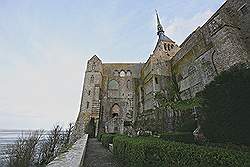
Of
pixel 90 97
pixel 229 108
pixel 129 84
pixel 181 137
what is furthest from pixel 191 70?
pixel 90 97

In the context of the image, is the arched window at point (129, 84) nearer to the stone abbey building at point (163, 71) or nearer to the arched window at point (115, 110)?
the stone abbey building at point (163, 71)

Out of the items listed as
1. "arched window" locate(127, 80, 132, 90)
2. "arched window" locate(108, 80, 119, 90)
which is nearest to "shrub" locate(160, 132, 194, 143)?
"arched window" locate(127, 80, 132, 90)

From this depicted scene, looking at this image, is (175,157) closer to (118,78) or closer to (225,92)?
(225,92)

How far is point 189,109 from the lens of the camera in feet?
58.8

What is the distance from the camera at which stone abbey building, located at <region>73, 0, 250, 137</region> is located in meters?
17.8

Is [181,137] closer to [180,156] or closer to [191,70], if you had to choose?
[180,156]

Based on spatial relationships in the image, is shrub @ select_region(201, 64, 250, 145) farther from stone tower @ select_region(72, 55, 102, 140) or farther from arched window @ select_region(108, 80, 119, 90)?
arched window @ select_region(108, 80, 119, 90)

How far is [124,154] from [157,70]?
2703 centimetres

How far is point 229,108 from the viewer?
25.2 feet

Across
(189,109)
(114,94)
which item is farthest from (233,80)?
(114,94)

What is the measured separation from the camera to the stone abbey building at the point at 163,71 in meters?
17.8

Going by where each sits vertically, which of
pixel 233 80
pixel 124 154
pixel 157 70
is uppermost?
pixel 157 70

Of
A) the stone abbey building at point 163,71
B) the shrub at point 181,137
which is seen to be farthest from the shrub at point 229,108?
the stone abbey building at point 163,71

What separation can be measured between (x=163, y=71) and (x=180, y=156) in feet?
98.4
